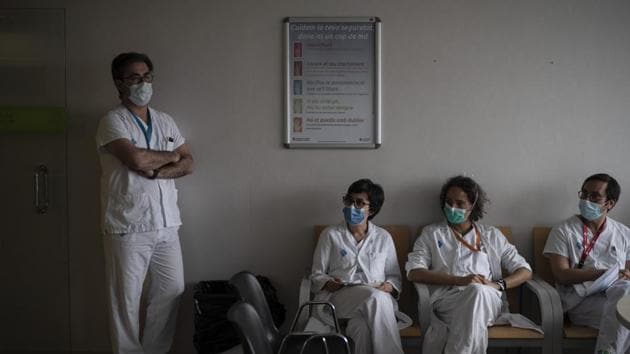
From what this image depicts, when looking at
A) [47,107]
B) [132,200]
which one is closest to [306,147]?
[132,200]

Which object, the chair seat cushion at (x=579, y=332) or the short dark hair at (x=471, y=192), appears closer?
the chair seat cushion at (x=579, y=332)

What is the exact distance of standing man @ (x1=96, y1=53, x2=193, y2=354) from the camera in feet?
9.70

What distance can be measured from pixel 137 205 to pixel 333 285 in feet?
3.99

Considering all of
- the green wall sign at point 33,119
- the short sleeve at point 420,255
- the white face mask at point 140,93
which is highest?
the white face mask at point 140,93

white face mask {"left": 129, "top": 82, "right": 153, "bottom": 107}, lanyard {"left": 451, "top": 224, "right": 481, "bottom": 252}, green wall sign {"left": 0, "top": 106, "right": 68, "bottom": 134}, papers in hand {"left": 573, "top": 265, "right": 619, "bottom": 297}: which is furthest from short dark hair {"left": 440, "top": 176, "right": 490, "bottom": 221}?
green wall sign {"left": 0, "top": 106, "right": 68, "bottom": 134}

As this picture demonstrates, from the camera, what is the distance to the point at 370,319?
2.75 metres

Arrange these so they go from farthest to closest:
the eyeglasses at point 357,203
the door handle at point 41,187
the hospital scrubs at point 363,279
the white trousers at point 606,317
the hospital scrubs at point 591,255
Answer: the door handle at point 41,187
the eyeglasses at point 357,203
the hospital scrubs at point 591,255
the hospital scrubs at point 363,279
the white trousers at point 606,317

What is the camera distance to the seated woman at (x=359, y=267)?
280 cm

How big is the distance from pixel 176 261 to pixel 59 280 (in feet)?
3.25

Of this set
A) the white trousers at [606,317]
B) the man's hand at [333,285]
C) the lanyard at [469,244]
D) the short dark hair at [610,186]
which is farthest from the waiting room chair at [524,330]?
the short dark hair at [610,186]

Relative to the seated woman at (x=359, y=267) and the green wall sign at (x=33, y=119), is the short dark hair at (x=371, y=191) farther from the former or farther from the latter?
the green wall sign at (x=33, y=119)

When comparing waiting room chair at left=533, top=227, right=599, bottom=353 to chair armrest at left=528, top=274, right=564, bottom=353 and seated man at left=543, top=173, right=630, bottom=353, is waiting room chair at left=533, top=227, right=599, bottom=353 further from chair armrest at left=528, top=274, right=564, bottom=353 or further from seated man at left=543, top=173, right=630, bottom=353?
seated man at left=543, top=173, right=630, bottom=353

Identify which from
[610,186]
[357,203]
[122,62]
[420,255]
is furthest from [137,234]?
[610,186]

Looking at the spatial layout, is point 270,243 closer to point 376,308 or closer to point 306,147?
point 306,147
